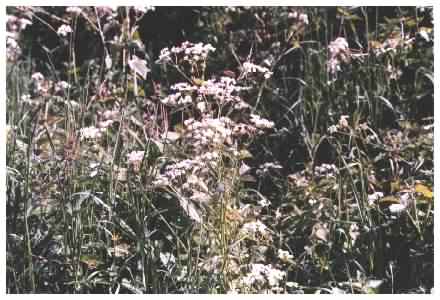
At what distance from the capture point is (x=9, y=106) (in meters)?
3.27

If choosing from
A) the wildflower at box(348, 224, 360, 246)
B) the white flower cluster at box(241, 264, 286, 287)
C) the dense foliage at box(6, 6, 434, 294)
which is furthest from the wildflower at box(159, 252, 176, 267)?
the wildflower at box(348, 224, 360, 246)

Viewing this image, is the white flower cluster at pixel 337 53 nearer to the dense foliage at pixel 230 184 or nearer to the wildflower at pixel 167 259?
the dense foliage at pixel 230 184

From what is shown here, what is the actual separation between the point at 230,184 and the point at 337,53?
3.47 ft

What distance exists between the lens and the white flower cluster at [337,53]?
316 cm

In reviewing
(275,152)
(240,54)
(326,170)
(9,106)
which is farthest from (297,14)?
(9,106)

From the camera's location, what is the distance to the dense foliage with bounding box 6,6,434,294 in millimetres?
2396

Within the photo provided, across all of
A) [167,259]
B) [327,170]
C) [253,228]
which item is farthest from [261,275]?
[327,170]

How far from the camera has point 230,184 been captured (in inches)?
97.0

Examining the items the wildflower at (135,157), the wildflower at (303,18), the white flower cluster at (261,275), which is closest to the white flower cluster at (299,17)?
the wildflower at (303,18)

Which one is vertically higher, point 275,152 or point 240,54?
point 240,54

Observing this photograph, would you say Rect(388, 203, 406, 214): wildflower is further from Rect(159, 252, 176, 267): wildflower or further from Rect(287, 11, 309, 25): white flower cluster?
Rect(287, 11, 309, 25): white flower cluster

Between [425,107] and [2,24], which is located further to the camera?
[425,107]
